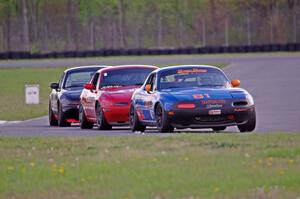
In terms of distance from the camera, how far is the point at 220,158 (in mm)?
13133

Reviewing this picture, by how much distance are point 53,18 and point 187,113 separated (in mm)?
90304

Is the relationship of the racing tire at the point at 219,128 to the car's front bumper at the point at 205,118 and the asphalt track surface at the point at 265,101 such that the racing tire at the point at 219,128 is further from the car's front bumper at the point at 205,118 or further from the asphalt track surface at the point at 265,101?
the car's front bumper at the point at 205,118

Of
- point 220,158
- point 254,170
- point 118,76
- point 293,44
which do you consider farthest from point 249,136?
point 293,44

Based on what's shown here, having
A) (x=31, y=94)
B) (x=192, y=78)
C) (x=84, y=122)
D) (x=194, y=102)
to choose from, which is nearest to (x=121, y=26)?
(x=31, y=94)

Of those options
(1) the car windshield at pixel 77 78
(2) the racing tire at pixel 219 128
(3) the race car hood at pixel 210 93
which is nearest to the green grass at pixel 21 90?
(1) the car windshield at pixel 77 78

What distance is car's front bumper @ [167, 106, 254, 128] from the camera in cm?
1967

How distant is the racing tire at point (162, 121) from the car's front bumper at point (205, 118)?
0.09m

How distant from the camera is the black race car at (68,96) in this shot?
88.6ft

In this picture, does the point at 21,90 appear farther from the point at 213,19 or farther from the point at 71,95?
the point at 213,19

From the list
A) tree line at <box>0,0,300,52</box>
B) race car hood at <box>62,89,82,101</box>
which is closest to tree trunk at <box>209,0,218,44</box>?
tree line at <box>0,0,300,52</box>

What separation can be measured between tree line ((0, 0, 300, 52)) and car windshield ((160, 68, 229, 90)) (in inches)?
2553

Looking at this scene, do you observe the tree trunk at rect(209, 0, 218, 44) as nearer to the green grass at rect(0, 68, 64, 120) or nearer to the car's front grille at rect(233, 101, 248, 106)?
the green grass at rect(0, 68, 64, 120)

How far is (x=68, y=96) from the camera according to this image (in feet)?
88.8

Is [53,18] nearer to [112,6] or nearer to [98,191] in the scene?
[112,6]
